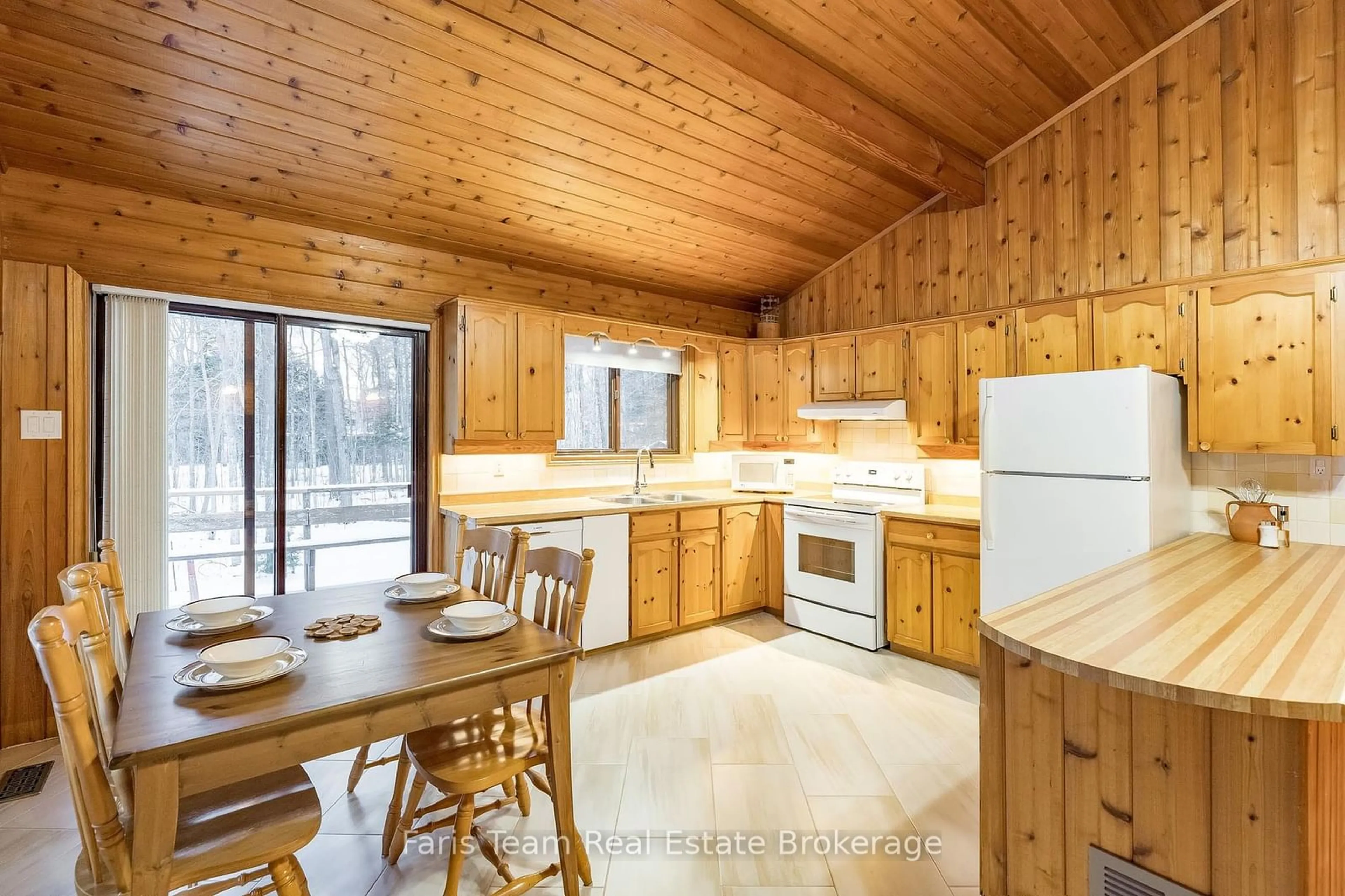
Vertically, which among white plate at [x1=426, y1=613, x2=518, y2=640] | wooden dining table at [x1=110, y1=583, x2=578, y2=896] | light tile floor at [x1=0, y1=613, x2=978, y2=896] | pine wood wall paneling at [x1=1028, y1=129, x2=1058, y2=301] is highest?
pine wood wall paneling at [x1=1028, y1=129, x2=1058, y2=301]

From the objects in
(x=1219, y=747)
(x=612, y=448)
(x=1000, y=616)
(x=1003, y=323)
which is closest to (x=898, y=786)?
(x=1000, y=616)

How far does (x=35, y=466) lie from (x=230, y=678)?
2267 millimetres

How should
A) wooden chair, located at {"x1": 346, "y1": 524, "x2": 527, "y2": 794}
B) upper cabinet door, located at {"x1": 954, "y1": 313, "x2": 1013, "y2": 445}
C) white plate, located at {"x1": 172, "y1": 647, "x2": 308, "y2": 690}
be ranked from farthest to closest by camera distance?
upper cabinet door, located at {"x1": 954, "y1": 313, "x2": 1013, "y2": 445} → wooden chair, located at {"x1": 346, "y1": 524, "x2": 527, "y2": 794} → white plate, located at {"x1": 172, "y1": 647, "x2": 308, "y2": 690}

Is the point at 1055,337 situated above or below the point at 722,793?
above

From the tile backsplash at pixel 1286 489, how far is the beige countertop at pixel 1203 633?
2.48 ft

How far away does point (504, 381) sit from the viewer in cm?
370

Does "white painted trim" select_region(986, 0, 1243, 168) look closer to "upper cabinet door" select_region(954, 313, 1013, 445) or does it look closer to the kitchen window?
"upper cabinet door" select_region(954, 313, 1013, 445)

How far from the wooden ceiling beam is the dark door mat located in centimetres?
384

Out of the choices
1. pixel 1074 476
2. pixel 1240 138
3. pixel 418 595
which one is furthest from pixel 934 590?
pixel 418 595

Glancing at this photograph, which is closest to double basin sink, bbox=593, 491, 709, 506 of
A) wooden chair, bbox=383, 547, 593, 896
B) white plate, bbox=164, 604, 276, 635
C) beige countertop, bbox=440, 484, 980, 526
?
beige countertop, bbox=440, 484, 980, 526

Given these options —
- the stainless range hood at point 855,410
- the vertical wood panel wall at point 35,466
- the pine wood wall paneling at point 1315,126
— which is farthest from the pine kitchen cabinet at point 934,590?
the vertical wood panel wall at point 35,466

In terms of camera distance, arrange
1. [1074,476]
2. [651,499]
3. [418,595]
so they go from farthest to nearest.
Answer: [651,499] < [1074,476] < [418,595]

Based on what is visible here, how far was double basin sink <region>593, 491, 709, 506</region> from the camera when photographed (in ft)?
13.9

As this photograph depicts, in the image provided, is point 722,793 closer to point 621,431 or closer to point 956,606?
point 956,606
